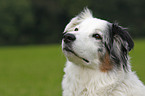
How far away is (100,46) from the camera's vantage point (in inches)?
187

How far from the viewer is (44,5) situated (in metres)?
61.1

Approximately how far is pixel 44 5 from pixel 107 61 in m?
57.7

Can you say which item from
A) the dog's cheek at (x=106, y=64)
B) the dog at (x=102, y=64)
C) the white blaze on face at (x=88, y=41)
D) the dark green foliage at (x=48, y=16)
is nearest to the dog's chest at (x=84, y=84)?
the dog at (x=102, y=64)

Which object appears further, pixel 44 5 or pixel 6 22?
pixel 44 5

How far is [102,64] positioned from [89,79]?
40 centimetres

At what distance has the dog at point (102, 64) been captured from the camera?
183 inches

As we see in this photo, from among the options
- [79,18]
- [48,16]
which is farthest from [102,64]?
[48,16]

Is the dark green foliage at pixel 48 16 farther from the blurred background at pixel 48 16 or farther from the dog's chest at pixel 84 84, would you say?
the dog's chest at pixel 84 84

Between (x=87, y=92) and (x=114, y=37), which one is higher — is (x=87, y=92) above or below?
below

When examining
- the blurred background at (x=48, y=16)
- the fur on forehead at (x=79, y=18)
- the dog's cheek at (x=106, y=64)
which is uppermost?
the fur on forehead at (x=79, y=18)

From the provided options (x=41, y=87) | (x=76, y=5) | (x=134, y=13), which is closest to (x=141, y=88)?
(x=41, y=87)

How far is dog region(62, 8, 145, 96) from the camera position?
4.66 meters

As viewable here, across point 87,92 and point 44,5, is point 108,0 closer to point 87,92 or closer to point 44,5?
point 44,5

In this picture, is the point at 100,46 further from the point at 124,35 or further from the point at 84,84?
the point at 84,84
